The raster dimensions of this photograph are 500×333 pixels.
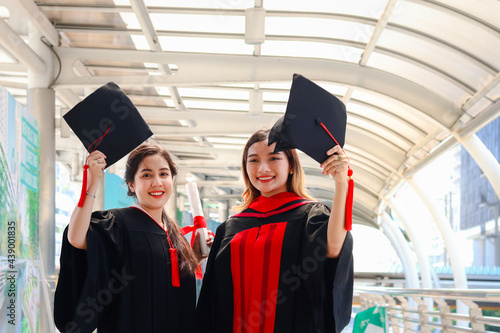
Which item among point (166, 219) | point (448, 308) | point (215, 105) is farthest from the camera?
point (215, 105)

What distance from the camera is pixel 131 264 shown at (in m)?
3.46

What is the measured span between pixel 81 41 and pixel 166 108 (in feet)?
11.4

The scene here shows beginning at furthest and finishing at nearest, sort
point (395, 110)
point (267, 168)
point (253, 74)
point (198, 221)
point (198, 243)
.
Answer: point (395, 110) → point (253, 74) → point (198, 221) → point (198, 243) → point (267, 168)

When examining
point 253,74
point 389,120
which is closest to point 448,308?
point 253,74

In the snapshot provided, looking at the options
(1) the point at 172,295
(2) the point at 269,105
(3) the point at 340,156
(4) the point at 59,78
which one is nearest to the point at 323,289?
(3) the point at 340,156

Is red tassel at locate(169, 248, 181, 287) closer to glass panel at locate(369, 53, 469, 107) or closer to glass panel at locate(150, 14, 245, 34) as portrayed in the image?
glass panel at locate(150, 14, 245, 34)

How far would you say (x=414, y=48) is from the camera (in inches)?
298

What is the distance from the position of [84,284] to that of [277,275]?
997mm

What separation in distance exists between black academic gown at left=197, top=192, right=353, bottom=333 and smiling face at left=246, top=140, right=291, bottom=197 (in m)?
0.09

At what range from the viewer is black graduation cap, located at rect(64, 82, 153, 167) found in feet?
11.0

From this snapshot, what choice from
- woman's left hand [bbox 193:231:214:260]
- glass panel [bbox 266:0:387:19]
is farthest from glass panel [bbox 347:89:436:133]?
woman's left hand [bbox 193:231:214:260]

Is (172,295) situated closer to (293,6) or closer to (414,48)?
(293,6)

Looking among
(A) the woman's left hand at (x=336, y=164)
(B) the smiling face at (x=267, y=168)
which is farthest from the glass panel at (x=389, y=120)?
(A) the woman's left hand at (x=336, y=164)

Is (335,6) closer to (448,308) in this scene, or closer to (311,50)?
(311,50)
